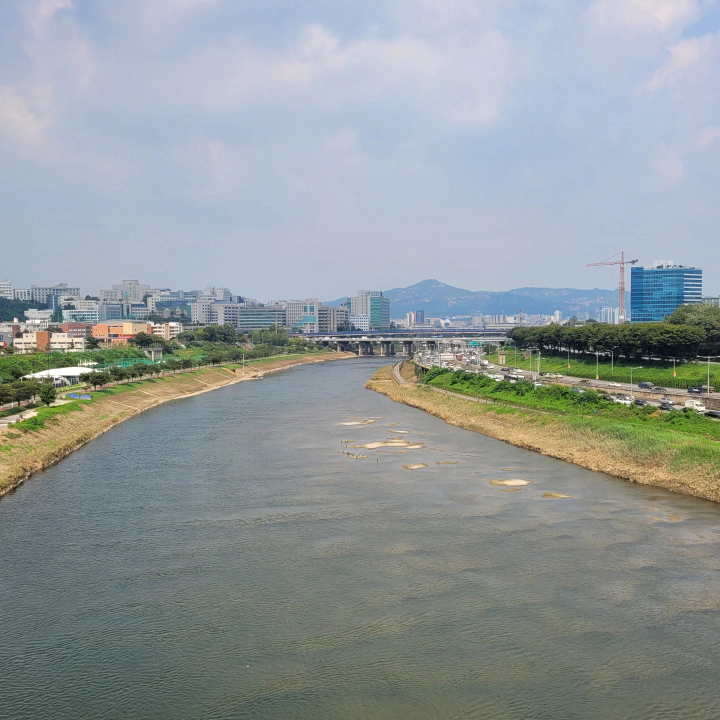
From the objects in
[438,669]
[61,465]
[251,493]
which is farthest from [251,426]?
[438,669]

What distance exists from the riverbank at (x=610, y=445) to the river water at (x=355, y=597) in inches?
51.3

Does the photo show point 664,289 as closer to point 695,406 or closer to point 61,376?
point 695,406

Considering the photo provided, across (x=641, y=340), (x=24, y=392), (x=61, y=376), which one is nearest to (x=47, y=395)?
(x=24, y=392)

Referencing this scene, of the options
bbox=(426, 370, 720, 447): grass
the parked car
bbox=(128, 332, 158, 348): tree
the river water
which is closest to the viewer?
the river water

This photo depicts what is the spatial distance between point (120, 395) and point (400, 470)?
3385 cm

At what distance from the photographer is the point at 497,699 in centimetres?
1393

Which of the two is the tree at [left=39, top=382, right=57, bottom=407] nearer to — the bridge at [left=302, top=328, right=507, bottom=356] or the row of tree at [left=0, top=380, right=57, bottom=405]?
the row of tree at [left=0, top=380, right=57, bottom=405]

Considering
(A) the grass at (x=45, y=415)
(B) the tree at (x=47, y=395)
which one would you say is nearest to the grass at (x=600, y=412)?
(A) the grass at (x=45, y=415)

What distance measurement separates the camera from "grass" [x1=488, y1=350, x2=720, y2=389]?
52719mm

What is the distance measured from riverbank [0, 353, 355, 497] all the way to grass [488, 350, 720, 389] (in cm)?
3722

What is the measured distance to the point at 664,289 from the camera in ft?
534

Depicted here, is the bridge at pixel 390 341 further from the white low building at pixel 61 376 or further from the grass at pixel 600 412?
the white low building at pixel 61 376

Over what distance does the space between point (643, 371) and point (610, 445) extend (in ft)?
90.0

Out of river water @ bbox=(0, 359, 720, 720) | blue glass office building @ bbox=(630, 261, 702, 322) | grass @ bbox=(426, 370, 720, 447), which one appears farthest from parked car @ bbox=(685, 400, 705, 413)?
blue glass office building @ bbox=(630, 261, 702, 322)
